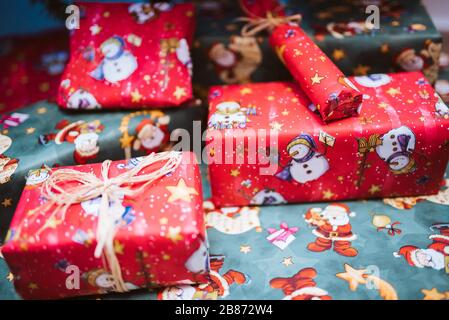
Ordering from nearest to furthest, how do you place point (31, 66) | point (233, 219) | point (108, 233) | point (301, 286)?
1. point (108, 233)
2. point (301, 286)
3. point (233, 219)
4. point (31, 66)

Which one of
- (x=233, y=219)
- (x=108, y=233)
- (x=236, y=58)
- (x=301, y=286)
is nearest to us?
(x=108, y=233)

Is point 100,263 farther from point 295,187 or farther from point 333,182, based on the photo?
point 333,182

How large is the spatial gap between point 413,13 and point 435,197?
2.30 feet

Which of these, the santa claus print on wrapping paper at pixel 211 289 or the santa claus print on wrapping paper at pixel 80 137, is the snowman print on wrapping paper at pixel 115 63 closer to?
the santa claus print on wrapping paper at pixel 80 137

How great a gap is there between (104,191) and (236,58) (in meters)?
0.73

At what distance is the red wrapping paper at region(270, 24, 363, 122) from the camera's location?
1.36 meters

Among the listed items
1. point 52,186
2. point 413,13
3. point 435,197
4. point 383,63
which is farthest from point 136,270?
point 413,13

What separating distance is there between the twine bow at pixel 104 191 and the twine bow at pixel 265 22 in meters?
0.57

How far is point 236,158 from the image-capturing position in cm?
141

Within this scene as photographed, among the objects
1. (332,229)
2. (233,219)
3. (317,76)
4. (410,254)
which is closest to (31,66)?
(233,219)

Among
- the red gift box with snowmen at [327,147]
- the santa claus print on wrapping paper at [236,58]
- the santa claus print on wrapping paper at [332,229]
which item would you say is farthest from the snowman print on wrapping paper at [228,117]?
the santa claus print on wrapping paper at [332,229]

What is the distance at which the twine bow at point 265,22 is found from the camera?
64.5 inches

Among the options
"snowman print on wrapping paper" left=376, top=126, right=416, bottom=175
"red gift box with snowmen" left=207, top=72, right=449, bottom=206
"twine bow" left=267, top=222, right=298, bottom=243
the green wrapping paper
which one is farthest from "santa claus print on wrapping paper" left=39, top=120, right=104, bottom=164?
"snowman print on wrapping paper" left=376, top=126, right=416, bottom=175

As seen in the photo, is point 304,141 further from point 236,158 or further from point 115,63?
point 115,63
